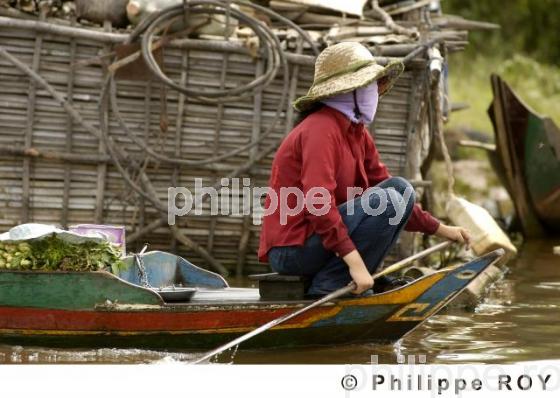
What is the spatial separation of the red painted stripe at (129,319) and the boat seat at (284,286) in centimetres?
13

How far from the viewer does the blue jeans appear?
593 centimetres

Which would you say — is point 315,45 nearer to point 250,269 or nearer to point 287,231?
point 250,269

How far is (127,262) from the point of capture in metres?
6.67

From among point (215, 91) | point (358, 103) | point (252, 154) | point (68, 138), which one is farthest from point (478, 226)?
point (68, 138)

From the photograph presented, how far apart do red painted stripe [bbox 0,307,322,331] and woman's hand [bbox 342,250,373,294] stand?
13.6 inches

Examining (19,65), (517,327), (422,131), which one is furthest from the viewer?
(422,131)

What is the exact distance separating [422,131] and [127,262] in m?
3.17

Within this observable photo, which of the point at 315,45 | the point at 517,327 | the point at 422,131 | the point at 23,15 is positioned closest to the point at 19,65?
the point at 23,15

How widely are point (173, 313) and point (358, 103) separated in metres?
1.39

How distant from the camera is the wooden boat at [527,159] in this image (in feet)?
36.7

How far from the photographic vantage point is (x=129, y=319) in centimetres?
605

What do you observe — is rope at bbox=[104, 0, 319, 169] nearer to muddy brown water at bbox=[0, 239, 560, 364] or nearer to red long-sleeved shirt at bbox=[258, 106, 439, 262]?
muddy brown water at bbox=[0, 239, 560, 364]

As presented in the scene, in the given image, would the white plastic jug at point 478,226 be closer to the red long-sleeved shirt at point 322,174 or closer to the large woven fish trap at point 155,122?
the large woven fish trap at point 155,122

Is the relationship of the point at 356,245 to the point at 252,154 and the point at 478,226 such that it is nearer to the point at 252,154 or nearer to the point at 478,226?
the point at 478,226
